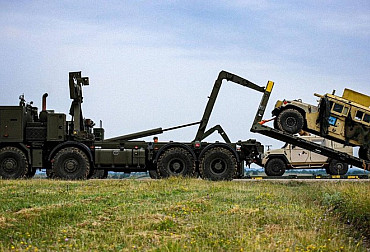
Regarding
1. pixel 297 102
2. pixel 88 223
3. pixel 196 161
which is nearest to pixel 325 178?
pixel 297 102

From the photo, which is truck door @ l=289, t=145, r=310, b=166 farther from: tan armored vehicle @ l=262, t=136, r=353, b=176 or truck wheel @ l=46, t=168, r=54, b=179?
truck wheel @ l=46, t=168, r=54, b=179

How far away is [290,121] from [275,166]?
6259 mm

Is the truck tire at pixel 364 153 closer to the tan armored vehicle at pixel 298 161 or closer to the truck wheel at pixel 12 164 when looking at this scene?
the tan armored vehicle at pixel 298 161

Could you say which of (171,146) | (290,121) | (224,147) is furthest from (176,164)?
(290,121)

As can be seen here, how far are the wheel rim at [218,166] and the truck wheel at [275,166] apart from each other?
280 inches

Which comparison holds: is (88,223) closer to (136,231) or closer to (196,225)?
(136,231)

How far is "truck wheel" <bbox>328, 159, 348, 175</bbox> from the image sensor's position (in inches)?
1090

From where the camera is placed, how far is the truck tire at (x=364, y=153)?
2241 centimetres

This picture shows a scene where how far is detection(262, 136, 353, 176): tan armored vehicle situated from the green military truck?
594 centimetres

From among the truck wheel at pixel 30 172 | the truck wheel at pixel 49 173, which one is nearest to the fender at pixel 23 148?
the truck wheel at pixel 30 172

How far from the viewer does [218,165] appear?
21.4 m

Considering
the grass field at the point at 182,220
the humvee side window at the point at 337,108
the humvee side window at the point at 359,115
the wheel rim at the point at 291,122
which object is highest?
the humvee side window at the point at 337,108

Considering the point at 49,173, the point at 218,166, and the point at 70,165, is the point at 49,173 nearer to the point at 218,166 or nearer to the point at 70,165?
the point at 70,165

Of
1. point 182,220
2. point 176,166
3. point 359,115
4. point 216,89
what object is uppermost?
point 216,89
